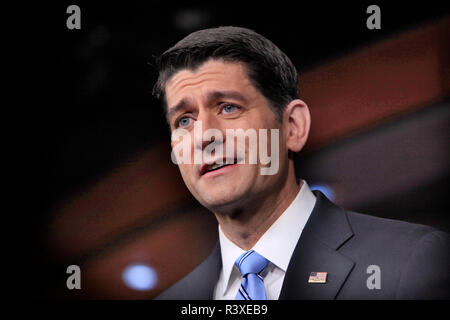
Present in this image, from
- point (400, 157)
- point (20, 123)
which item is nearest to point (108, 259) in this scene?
point (20, 123)

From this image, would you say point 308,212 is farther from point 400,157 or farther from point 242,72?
point 242,72

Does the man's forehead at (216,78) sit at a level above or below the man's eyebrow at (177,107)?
above

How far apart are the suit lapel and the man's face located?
0.26 meters

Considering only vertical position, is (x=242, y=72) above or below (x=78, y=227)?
above

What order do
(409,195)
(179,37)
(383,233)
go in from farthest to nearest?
(179,37) → (409,195) → (383,233)

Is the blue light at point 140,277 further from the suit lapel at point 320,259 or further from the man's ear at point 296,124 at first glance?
the man's ear at point 296,124

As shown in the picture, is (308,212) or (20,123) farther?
(20,123)

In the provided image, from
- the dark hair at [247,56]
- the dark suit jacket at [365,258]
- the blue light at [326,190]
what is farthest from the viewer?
the blue light at [326,190]

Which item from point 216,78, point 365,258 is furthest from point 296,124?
point 365,258

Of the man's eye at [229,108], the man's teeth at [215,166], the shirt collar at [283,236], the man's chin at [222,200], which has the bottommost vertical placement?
the shirt collar at [283,236]

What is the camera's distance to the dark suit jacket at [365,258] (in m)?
2.26

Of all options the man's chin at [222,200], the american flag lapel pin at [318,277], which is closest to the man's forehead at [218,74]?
the man's chin at [222,200]

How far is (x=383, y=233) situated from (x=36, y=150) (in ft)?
6.15

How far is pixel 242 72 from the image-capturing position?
2494 mm
